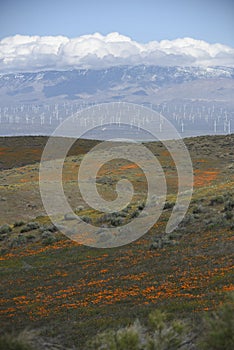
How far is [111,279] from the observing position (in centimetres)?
1814

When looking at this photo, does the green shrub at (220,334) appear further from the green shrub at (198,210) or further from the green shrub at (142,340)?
the green shrub at (198,210)

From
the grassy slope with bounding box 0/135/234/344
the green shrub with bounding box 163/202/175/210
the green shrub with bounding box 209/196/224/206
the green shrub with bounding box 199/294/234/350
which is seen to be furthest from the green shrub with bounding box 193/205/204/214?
the green shrub with bounding box 199/294/234/350

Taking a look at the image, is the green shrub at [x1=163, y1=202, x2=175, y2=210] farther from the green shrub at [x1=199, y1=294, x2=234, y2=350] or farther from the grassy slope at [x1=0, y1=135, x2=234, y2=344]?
the green shrub at [x1=199, y1=294, x2=234, y2=350]

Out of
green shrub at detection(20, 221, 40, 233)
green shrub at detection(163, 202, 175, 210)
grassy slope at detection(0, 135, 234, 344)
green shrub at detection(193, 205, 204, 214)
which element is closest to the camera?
grassy slope at detection(0, 135, 234, 344)

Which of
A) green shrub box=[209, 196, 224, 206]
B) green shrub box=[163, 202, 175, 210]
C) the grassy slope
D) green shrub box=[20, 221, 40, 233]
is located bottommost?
the grassy slope

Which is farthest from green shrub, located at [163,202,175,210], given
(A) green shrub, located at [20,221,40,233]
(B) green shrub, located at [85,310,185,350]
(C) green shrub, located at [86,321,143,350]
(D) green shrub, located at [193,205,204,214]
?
(C) green shrub, located at [86,321,143,350]

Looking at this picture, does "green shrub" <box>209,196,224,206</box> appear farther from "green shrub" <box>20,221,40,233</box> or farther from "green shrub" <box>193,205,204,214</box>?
"green shrub" <box>20,221,40,233</box>

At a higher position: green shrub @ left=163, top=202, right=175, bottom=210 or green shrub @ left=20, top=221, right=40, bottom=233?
green shrub @ left=163, top=202, right=175, bottom=210

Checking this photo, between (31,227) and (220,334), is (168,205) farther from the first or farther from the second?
(220,334)

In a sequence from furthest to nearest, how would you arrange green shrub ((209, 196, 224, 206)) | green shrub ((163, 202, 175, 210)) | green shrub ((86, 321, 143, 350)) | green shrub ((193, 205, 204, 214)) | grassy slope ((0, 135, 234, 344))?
green shrub ((163, 202, 175, 210)) < green shrub ((209, 196, 224, 206)) < green shrub ((193, 205, 204, 214)) < grassy slope ((0, 135, 234, 344)) < green shrub ((86, 321, 143, 350))

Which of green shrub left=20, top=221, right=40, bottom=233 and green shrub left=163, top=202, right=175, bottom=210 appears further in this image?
green shrub left=163, top=202, right=175, bottom=210

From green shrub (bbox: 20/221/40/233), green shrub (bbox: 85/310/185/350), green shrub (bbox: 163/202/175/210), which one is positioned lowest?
green shrub (bbox: 85/310/185/350)

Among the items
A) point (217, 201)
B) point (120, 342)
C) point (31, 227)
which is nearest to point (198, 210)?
point (217, 201)

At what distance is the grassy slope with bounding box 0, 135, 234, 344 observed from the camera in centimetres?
1328
